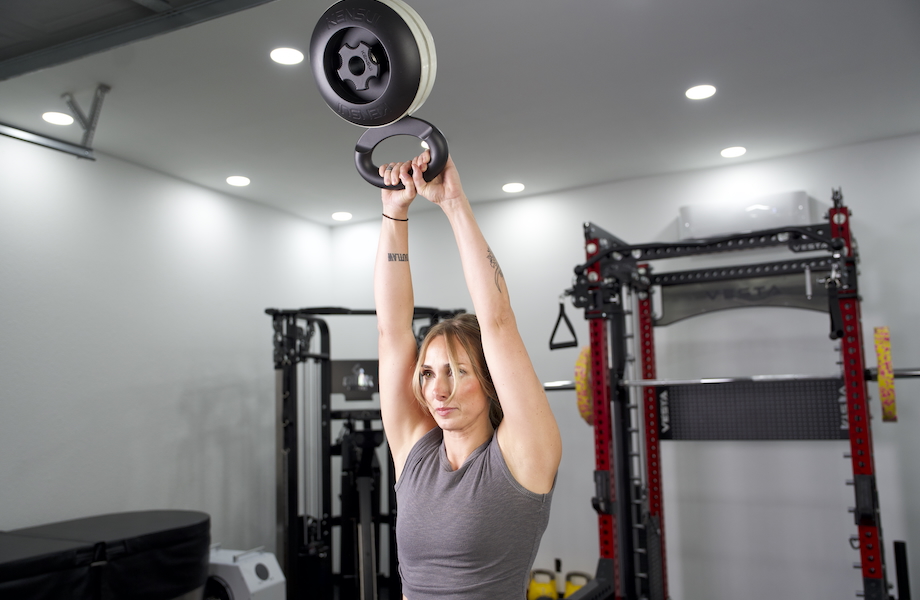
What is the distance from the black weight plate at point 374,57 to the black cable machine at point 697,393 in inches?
83.8

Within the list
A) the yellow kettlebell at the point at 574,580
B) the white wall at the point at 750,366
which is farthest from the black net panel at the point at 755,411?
the yellow kettlebell at the point at 574,580

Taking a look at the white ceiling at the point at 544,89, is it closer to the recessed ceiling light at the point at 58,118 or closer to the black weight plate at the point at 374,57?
the recessed ceiling light at the point at 58,118

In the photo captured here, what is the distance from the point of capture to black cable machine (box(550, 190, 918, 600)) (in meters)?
2.88

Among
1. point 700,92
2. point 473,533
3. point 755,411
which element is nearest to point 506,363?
point 473,533

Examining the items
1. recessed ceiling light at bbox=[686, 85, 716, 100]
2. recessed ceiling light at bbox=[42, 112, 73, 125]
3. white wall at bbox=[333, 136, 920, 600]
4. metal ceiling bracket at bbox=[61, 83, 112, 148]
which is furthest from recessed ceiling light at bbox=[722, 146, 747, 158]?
recessed ceiling light at bbox=[42, 112, 73, 125]

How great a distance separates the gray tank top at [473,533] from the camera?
957mm

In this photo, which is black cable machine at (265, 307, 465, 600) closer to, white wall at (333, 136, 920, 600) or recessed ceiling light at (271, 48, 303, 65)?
white wall at (333, 136, 920, 600)

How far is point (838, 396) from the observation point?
10.9 feet

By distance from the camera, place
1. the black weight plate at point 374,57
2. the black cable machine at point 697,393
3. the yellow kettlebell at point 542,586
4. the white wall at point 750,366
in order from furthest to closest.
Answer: the yellow kettlebell at point 542,586, the white wall at point 750,366, the black cable machine at point 697,393, the black weight plate at point 374,57

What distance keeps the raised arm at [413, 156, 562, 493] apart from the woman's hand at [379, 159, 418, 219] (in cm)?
2

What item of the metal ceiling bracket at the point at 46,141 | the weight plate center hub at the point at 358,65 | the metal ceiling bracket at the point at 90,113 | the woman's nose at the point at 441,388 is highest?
the metal ceiling bracket at the point at 90,113

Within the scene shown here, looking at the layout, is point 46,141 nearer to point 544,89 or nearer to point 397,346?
point 544,89

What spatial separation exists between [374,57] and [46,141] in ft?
9.36

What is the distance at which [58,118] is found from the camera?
3.17 m
